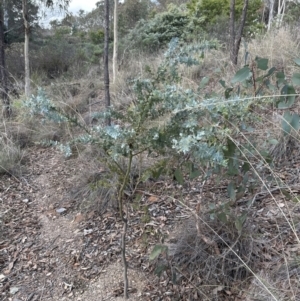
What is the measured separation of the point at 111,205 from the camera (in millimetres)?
2564

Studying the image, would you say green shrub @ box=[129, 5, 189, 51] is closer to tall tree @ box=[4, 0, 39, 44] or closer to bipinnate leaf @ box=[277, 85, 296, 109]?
tall tree @ box=[4, 0, 39, 44]

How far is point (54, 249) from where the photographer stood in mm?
2342

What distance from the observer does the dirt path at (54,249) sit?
6.62 feet

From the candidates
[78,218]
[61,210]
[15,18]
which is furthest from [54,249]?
[15,18]

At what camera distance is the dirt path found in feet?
6.62

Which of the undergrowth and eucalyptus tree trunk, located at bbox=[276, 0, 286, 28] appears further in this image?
eucalyptus tree trunk, located at bbox=[276, 0, 286, 28]

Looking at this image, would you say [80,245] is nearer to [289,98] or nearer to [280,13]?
[289,98]

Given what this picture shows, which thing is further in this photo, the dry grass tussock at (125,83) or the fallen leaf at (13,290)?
the dry grass tussock at (125,83)

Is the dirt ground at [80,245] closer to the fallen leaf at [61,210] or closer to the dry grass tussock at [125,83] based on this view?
the fallen leaf at [61,210]

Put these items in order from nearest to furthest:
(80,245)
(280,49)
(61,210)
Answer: (80,245) → (61,210) → (280,49)

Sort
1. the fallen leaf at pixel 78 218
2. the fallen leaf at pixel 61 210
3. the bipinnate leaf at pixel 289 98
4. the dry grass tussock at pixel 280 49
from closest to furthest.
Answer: the bipinnate leaf at pixel 289 98 → the fallen leaf at pixel 78 218 → the fallen leaf at pixel 61 210 → the dry grass tussock at pixel 280 49

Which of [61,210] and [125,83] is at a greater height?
[125,83]

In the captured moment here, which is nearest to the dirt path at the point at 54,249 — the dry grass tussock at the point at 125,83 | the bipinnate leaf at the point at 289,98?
the bipinnate leaf at the point at 289,98

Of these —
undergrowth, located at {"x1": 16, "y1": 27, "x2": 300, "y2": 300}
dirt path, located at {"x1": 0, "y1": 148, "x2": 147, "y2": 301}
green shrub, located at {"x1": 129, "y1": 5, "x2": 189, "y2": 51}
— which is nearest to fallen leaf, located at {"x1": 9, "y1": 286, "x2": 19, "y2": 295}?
dirt path, located at {"x1": 0, "y1": 148, "x2": 147, "y2": 301}
